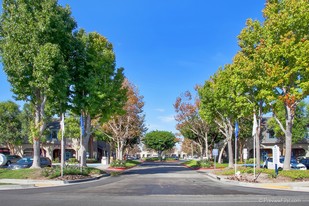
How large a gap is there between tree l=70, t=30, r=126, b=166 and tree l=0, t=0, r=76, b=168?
3.03m

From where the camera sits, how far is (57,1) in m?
28.4

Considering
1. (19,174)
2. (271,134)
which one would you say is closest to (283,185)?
(19,174)

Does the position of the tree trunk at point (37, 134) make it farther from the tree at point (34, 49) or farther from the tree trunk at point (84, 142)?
the tree trunk at point (84, 142)

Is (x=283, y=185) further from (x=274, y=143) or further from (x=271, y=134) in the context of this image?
(x=271, y=134)

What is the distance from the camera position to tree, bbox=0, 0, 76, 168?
26.3m

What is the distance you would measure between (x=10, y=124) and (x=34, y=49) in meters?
37.3

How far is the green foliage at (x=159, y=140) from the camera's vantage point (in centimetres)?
9900

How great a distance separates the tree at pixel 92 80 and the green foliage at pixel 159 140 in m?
65.9

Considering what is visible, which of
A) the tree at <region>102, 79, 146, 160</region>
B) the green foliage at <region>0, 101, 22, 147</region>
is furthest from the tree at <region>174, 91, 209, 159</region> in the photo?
the green foliage at <region>0, 101, 22, 147</region>

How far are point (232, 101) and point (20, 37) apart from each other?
19.8m

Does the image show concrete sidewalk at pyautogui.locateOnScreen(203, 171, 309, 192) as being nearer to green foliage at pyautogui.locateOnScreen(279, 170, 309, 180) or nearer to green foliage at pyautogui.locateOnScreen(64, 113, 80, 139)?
green foliage at pyautogui.locateOnScreen(279, 170, 309, 180)

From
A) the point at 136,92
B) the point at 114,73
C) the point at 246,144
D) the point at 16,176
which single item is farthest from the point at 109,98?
the point at 246,144

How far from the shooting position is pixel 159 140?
98812 mm

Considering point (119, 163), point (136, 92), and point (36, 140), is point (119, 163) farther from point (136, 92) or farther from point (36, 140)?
point (36, 140)
